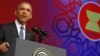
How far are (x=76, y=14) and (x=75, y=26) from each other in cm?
19

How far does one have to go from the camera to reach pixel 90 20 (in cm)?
455

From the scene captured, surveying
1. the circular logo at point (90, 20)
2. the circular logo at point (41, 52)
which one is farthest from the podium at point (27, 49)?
the circular logo at point (90, 20)

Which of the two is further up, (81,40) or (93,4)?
(93,4)

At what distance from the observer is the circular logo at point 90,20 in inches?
173

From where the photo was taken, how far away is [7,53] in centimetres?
189

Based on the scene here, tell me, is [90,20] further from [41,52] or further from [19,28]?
[41,52]

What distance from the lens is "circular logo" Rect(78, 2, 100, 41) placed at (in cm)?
441

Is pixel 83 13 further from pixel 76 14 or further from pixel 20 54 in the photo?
pixel 20 54

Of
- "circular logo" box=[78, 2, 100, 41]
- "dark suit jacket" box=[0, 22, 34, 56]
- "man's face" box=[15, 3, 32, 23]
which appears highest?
"man's face" box=[15, 3, 32, 23]

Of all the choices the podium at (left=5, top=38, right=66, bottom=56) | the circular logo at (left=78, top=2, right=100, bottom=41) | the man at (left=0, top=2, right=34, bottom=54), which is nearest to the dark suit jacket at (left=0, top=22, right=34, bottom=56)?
the man at (left=0, top=2, right=34, bottom=54)

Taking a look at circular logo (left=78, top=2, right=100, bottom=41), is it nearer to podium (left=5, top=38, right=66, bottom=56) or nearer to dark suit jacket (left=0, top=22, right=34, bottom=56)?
dark suit jacket (left=0, top=22, right=34, bottom=56)

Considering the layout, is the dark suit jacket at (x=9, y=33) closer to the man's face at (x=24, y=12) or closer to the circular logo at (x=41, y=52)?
the man's face at (x=24, y=12)

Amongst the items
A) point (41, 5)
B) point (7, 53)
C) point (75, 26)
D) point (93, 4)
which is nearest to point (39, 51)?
point (7, 53)

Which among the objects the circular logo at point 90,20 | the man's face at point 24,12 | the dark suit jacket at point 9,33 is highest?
the man's face at point 24,12
